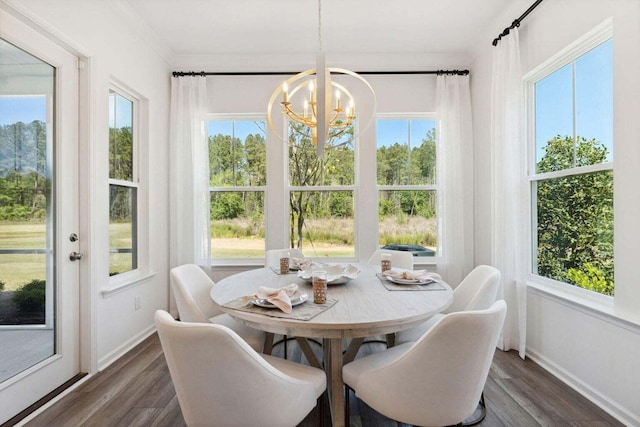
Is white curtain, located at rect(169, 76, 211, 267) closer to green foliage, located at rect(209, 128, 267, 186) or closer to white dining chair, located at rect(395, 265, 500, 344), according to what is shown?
green foliage, located at rect(209, 128, 267, 186)

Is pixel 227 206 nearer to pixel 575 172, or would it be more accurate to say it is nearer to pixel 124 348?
pixel 124 348

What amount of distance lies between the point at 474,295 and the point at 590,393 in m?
0.98

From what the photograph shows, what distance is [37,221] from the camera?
202cm

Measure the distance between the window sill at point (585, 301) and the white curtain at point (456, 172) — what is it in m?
0.86

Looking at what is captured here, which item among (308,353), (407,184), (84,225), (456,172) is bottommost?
(308,353)

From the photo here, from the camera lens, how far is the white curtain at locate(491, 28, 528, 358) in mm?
2654

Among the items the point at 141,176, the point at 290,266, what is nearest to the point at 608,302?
the point at 290,266

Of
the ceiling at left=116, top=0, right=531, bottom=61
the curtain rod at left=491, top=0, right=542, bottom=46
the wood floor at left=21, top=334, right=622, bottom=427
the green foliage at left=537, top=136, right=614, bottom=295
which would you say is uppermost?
the ceiling at left=116, top=0, right=531, bottom=61

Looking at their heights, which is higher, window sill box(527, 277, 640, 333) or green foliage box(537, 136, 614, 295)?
green foliage box(537, 136, 614, 295)

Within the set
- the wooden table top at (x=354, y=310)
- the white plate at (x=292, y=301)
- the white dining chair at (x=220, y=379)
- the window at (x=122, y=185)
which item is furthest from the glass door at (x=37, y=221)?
the white plate at (x=292, y=301)

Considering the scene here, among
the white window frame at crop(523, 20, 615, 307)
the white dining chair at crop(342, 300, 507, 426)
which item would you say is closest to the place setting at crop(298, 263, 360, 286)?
the white dining chair at crop(342, 300, 507, 426)

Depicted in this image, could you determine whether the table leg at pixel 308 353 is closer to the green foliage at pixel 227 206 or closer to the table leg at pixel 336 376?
the table leg at pixel 336 376

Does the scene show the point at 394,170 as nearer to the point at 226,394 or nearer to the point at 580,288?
the point at 580,288

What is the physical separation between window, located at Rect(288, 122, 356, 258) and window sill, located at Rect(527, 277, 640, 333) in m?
1.84
